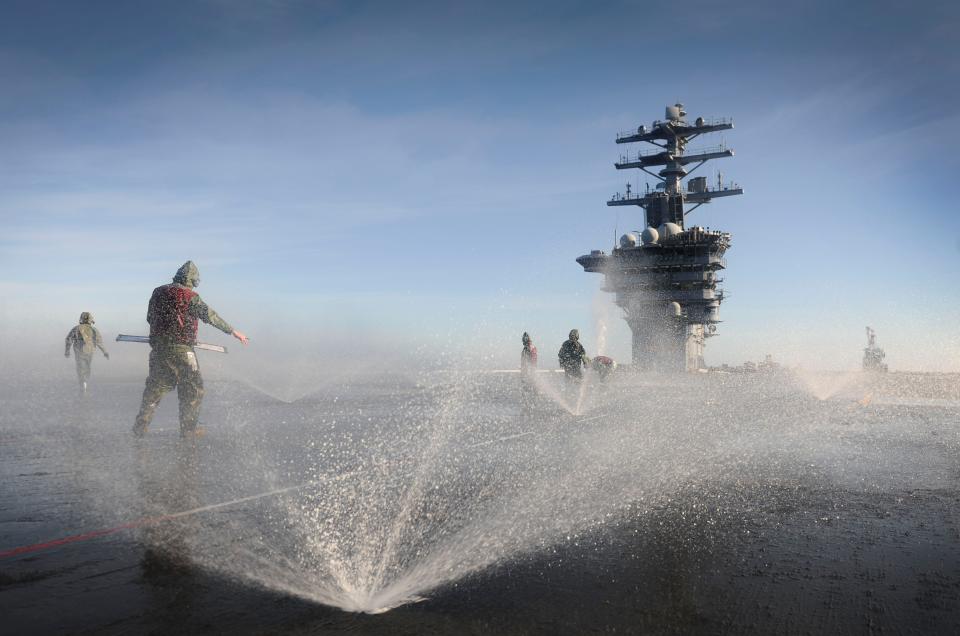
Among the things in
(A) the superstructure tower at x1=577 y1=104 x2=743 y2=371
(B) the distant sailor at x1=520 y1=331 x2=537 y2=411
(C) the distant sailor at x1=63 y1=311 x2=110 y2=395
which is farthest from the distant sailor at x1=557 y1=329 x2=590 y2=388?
(A) the superstructure tower at x1=577 y1=104 x2=743 y2=371

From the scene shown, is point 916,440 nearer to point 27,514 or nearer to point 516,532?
point 516,532

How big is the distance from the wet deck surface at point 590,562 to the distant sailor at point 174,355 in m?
1.44

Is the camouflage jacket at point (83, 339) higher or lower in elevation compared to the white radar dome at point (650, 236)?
lower

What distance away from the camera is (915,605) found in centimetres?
349

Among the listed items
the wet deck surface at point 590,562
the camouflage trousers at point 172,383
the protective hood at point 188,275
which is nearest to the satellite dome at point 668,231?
the wet deck surface at point 590,562

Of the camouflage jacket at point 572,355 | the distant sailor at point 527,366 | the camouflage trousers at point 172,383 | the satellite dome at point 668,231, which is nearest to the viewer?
the camouflage trousers at point 172,383

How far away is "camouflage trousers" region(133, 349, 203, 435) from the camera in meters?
9.73

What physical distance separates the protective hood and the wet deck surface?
3.05 m

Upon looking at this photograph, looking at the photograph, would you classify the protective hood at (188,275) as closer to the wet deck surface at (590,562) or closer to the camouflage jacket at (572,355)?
the wet deck surface at (590,562)

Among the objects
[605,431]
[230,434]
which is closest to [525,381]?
[605,431]

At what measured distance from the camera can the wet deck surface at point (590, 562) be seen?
3193 millimetres

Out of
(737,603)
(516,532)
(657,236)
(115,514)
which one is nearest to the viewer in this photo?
(737,603)

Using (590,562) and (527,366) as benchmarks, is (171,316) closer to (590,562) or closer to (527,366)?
(590,562)

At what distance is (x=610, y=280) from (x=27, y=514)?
47.4m
